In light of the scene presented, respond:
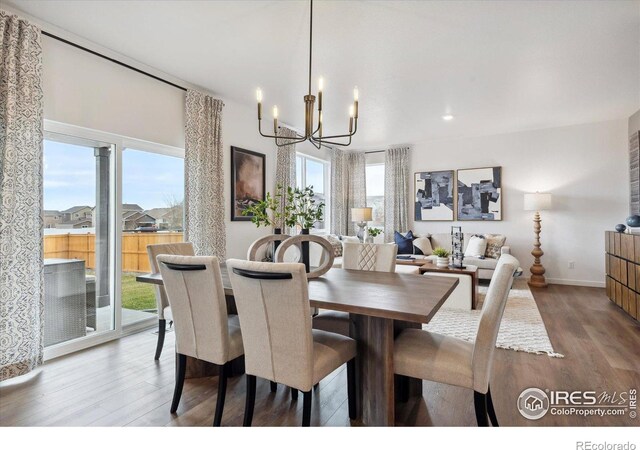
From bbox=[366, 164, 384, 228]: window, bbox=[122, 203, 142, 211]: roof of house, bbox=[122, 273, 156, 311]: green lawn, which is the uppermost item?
bbox=[366, 164, 384, 228]: window

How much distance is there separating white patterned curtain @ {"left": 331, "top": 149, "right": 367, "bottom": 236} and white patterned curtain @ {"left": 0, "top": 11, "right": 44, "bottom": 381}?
531 centimetres

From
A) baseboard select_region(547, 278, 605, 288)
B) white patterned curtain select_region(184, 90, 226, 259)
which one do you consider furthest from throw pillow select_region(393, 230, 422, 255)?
white patterned curtain select_region(184, 90, 226, 259)

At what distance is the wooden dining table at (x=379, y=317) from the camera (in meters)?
1.62

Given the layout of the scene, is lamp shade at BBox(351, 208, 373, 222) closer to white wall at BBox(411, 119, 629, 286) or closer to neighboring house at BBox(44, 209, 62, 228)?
white wall at BBox(411, 119, 629, 286)

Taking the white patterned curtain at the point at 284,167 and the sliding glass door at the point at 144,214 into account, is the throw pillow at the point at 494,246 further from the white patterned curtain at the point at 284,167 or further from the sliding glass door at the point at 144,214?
the sliding glass door at the point at 144,214

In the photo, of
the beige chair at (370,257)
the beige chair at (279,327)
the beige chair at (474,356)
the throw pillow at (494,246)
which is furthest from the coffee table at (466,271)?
the beige chair at (279,327)

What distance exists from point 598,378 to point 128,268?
4053 mm

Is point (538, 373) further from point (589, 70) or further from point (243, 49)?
point (243, 49)

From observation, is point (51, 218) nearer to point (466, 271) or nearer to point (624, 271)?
point (466, 271)

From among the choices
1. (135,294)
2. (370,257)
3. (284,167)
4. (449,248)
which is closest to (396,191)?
(449,248)

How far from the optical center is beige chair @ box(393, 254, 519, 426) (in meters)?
1.60

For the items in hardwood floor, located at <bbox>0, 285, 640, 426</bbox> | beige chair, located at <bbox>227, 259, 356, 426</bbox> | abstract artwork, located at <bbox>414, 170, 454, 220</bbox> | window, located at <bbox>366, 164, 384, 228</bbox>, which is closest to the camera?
beige chair, located at <bbox>227, 259, 356, 426</bbox>

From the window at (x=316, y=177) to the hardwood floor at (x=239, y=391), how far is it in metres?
3.97

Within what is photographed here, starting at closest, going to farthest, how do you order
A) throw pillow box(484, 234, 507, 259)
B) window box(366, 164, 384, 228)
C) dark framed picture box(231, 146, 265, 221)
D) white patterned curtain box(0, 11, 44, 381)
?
white patterned curtain box(0, 11, 44, 381) → dark framed picture box(231, 146, 265, 221) → throw pillow box(484, 234, 507, 259) → window box(366, 164, 384, 228)
